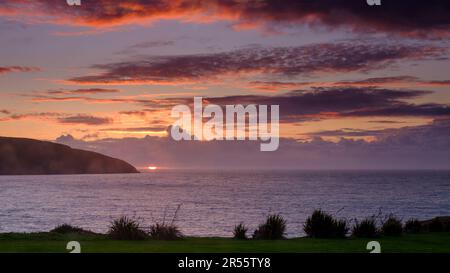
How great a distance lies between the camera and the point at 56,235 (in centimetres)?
1764

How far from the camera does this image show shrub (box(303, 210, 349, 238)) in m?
18.1

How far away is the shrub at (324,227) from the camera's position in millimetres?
18062

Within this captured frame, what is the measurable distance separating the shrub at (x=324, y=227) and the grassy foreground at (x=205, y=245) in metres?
0.66

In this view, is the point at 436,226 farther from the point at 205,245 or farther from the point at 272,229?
the point at 205,245

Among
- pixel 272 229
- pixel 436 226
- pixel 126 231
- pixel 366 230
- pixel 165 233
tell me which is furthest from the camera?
pixel 436 226

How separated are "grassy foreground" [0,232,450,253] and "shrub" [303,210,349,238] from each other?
0.66m

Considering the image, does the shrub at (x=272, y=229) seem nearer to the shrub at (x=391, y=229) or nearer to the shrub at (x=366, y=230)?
the shrub at (x=366, y=230)

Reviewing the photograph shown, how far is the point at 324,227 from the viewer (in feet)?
59.8

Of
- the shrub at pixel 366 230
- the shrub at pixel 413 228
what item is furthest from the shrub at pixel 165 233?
the shrub at pixel 413 228

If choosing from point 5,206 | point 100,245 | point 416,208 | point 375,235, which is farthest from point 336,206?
point 100,245

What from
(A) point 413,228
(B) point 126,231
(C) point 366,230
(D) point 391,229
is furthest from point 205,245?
(A) point 413,228

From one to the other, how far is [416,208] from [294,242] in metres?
71.7

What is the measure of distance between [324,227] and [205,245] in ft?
15.7
